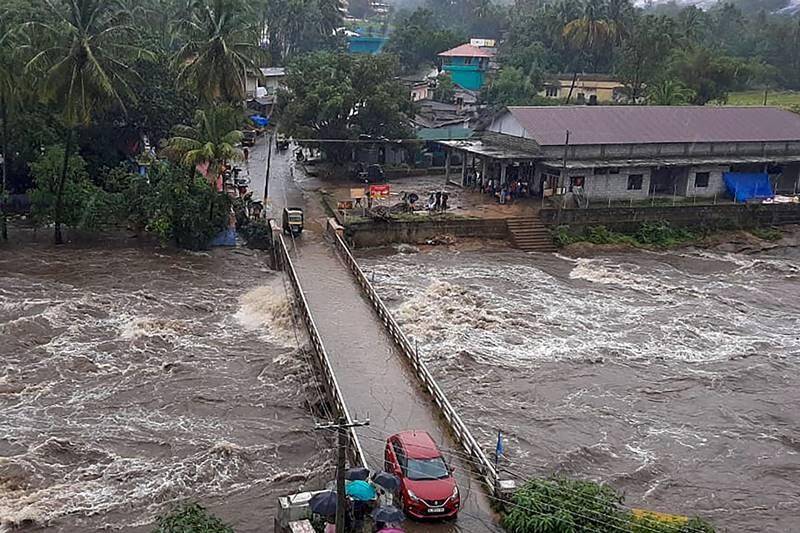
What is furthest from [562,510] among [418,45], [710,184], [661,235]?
[418,45]

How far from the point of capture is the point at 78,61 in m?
31.2

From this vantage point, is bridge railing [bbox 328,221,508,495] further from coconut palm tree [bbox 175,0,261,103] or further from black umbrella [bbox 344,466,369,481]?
coconut palm tree [bbox 175,0,261,103]

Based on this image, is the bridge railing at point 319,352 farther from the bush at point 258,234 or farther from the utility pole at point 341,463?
the utility pole at point 341,463

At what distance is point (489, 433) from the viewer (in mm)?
20531

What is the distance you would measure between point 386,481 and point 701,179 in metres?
33.6

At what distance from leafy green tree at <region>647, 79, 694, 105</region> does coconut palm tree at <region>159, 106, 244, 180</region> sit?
102 ft

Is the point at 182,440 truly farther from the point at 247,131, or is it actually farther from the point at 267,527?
the point at 247,131

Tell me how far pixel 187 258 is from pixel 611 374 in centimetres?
1833

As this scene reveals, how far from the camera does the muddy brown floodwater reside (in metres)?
17.1

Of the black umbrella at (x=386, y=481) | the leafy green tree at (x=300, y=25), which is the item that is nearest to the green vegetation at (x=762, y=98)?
the leafy green tree at (x=300, y=25)

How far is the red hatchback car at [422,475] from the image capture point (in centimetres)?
1456

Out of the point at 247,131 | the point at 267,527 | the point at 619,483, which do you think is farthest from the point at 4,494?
the point at 247,131

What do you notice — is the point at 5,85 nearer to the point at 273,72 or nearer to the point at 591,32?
the point at 273,72

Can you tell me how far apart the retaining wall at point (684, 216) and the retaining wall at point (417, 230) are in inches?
105
